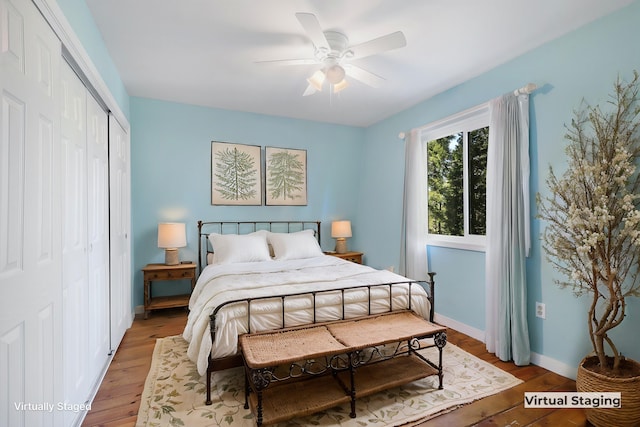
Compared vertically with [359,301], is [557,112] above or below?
above

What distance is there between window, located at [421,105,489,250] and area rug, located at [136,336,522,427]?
1254mm

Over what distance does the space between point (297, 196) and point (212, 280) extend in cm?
209

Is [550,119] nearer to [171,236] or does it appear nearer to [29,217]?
[29,217]

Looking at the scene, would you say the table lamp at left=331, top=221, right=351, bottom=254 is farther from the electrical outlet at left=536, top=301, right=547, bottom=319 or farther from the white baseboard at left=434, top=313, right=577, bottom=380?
the electrical outlet at left=536, top=301, right=547, bottom=319

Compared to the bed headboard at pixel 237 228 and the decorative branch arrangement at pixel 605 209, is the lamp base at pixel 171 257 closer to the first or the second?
the bed headboard at pixel 237 228

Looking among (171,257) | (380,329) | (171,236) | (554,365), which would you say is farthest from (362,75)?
(171,257)

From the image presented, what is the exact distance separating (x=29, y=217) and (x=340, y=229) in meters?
3.65

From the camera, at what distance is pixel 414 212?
3680mm

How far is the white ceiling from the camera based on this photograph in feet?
6.68

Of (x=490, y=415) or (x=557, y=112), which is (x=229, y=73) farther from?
(x=490, y=415)

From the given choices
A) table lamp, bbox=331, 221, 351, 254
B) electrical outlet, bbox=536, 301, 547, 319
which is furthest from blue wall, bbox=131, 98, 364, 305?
electrical outlet, bbox=536, 301, 547, 319

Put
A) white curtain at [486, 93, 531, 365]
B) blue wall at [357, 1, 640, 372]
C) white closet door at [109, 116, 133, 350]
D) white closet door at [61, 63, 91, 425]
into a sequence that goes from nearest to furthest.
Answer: white closet door at [61, 63, 91, 425] → blue wall at [357, 1, 640, 372] → white curtain at [486, 93, 531, 365] → white closet door at [109, 116, 133, 350]

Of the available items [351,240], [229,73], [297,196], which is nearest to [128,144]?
[229,73]

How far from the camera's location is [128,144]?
3344mm
